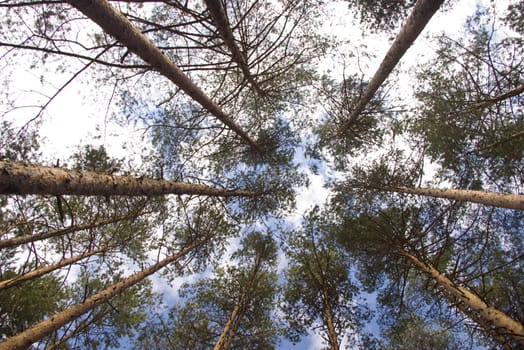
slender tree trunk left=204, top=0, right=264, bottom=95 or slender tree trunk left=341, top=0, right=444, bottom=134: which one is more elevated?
slender tree trunk left=341, top=0, right=444, bottom=134

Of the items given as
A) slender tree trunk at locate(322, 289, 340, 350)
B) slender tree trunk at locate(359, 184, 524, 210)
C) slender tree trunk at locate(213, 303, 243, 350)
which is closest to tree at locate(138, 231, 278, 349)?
slender tree trunk at locate(213, 303, 243, 350)

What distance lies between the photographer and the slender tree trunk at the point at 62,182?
2166 millimetres

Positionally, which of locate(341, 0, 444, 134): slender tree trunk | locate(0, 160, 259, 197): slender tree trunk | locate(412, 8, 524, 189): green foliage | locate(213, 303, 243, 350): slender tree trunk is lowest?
locate(0, 160, 259, 197): slender tree trunk

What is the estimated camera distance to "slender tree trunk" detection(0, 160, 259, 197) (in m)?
2.17

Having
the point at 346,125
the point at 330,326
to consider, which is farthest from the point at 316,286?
the point at 346,125

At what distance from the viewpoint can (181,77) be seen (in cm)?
457

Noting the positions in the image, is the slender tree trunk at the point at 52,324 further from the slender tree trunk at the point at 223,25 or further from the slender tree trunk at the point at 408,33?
the slender tree trunk at the point at 408,33

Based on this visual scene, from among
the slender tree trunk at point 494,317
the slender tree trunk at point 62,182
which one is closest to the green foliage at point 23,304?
the slender tree trunk at point 62,182

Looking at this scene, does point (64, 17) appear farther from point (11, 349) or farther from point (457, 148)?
point (457, 148)

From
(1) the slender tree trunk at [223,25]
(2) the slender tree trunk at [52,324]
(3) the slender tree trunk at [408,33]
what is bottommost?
(2) the slender tree trunk at [52,324]

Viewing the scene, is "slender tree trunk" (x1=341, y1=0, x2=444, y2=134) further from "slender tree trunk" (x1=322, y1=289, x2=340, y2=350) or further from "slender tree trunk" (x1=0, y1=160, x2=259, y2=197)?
"slender tree trunk" (x1=322, y1=289, x2=340, y2=350)

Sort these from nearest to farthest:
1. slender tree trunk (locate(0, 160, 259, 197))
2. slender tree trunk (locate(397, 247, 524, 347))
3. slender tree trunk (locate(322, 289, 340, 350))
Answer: slender tree trunk (locate(0, 160, 259, 197)) → slender tree trunk (locate(397, 247, 524, 347)) → slender tree trunk (locate(322, 289, 340, 350))

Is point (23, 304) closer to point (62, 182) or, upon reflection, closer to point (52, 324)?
point (52, 324)

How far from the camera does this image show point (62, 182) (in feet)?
8.46
